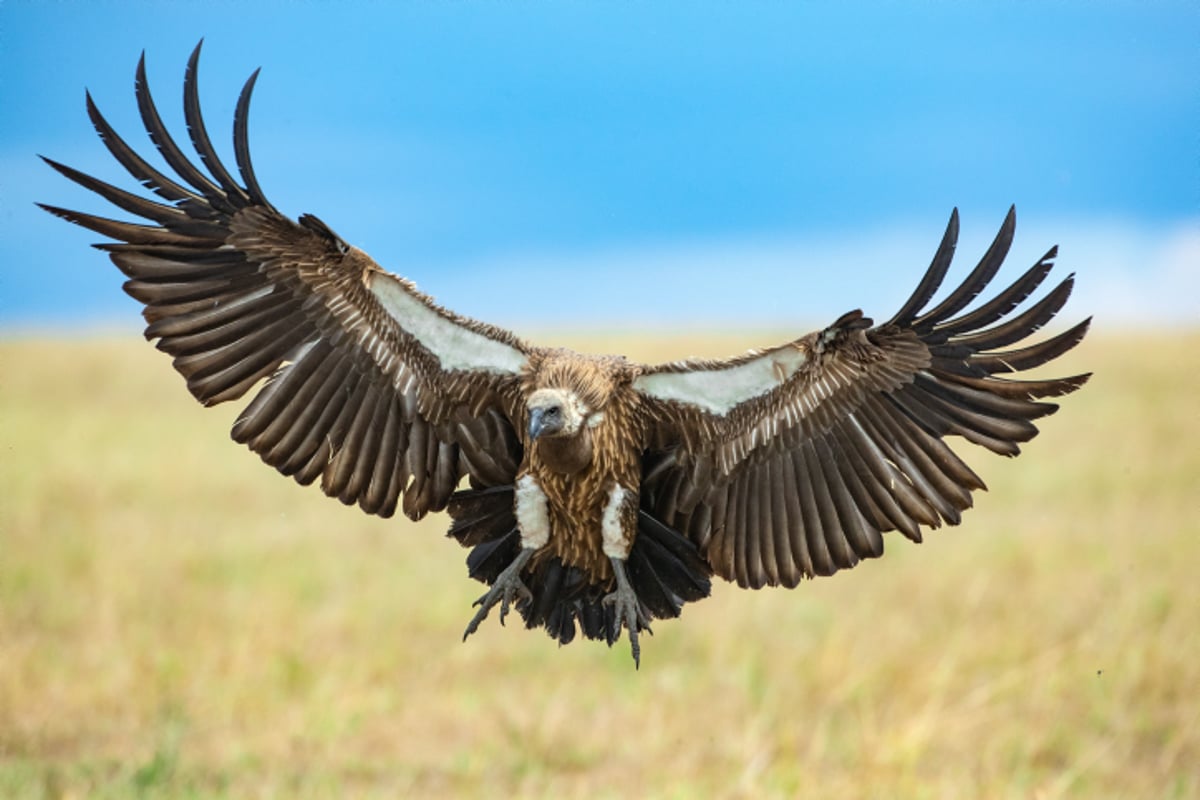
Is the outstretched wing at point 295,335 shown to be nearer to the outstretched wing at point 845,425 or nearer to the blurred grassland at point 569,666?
the outstretched wing at point 845,425

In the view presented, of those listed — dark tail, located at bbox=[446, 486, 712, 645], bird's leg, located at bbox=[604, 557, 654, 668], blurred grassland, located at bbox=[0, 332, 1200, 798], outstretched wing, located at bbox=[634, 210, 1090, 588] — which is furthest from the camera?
blurred grassland, located at bbox=[0, 332, 1200, 798]

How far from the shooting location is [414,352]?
408 centimetres

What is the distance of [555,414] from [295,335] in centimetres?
119

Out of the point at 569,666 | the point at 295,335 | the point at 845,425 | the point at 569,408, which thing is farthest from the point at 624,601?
the point at 569,666

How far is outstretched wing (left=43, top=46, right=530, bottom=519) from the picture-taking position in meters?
4.09

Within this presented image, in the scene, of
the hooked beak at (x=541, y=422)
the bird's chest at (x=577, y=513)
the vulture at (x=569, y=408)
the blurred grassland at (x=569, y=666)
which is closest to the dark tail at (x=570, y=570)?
the vulture at (x=569, y=408)

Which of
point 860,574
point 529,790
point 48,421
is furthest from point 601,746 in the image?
point 48,421

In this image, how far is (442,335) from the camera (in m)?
3.95

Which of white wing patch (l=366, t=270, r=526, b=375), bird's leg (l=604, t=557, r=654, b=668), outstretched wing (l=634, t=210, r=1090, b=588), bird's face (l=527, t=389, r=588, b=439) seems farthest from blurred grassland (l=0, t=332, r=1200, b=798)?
bird's face (l=527, t=389, r=588, b=439)

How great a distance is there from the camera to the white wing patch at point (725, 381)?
3.76 metres

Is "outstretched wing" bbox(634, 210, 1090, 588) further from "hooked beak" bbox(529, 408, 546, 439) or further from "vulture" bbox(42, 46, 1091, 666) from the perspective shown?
"hooked beak" bbox(529, 408, 546, 439)

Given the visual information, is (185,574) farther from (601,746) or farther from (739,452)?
(739,452)

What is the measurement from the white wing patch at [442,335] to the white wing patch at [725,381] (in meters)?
0.40

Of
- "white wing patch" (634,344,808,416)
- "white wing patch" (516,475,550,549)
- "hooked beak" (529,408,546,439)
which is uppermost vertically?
"white wing patch" (634,344,808,416)
